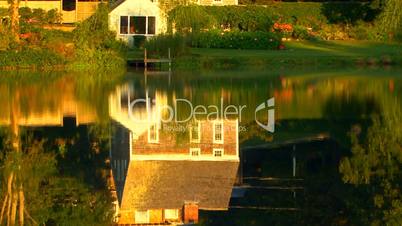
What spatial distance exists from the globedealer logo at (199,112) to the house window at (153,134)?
1.16m

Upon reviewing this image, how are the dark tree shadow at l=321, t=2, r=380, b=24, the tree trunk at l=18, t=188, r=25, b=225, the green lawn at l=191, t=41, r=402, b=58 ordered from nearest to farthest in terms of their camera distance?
the tree trunk at l=18, t=188, r=25, b=225 < the green lawn at l=191, t=41, r=402, b=58 < the dark tree shadow at l=321, t=2, r=380, b=24

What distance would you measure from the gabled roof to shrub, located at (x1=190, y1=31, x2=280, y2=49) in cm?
3234

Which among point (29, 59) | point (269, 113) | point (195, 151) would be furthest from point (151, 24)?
point (195, 151)

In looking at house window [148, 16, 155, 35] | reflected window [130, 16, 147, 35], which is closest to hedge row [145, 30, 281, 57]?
house window [148, 16, 155, 35]

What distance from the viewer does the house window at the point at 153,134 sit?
21.5 m

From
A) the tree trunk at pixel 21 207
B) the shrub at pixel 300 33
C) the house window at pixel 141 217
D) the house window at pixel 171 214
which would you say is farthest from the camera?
the shrub at pixel 300 33

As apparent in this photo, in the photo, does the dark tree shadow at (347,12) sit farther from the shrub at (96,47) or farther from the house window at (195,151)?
the house window at (195,151)

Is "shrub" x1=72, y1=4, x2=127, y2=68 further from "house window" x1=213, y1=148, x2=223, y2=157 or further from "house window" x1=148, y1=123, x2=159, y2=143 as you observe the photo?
"house window" x1=213, y1=148, x2=223, y2=157

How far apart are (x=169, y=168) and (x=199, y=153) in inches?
88.7

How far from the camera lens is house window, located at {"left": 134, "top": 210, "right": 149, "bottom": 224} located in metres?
13.6

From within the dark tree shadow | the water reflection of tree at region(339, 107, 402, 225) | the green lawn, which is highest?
the dark tree shadow

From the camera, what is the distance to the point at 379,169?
17.9 metres

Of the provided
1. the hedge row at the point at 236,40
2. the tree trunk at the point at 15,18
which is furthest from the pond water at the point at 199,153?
the hedge row at the point at 236,40

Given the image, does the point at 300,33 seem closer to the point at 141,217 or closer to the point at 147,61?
the point at 147,61
